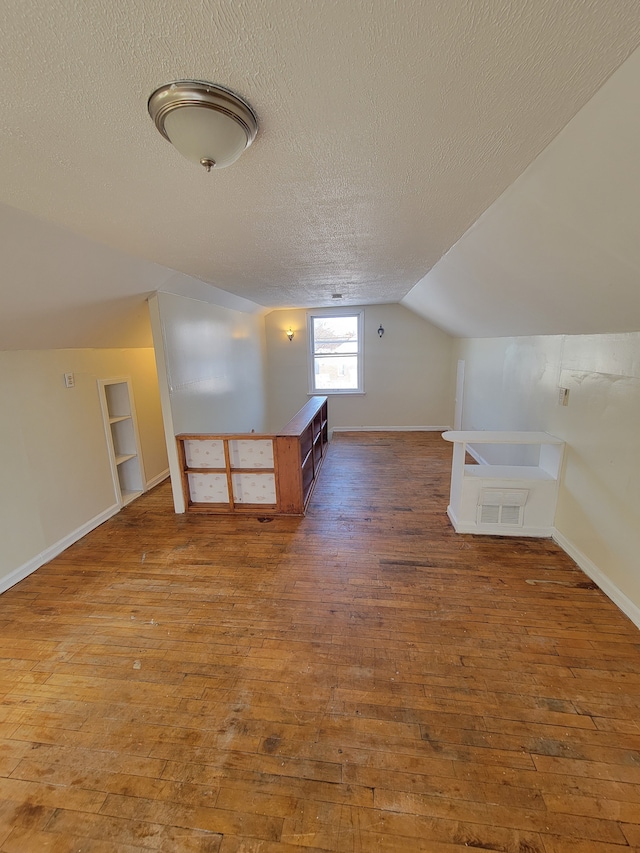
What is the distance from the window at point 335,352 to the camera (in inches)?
281

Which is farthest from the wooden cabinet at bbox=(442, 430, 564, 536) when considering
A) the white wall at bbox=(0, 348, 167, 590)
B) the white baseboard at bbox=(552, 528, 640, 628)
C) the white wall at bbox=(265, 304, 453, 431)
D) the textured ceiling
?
the white wall at bbox=(265, 304, 453, 431)

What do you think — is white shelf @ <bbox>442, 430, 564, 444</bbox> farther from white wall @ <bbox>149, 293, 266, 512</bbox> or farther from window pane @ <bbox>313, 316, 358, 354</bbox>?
window pane @ <bbox>313, 316, 358, 354</bbox>

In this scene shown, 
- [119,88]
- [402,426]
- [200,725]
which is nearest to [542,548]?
[200,725]

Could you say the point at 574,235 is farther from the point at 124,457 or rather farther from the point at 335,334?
the point at 335,334

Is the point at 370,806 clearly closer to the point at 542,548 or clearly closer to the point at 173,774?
the point at 173,774

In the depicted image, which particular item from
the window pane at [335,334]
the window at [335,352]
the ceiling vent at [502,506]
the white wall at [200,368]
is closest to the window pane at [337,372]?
the window at [335,352]

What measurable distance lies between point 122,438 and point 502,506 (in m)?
4.50

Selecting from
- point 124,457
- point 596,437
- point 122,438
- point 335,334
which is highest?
point 335,334

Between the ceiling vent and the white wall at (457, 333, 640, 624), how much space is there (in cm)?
34

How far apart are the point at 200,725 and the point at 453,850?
45.5 inches

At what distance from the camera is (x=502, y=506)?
3.25m

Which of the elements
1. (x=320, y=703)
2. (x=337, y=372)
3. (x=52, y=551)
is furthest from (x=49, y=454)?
(x=337, y=372)

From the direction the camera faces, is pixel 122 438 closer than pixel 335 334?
Yes

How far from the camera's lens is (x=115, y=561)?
3076 mm
